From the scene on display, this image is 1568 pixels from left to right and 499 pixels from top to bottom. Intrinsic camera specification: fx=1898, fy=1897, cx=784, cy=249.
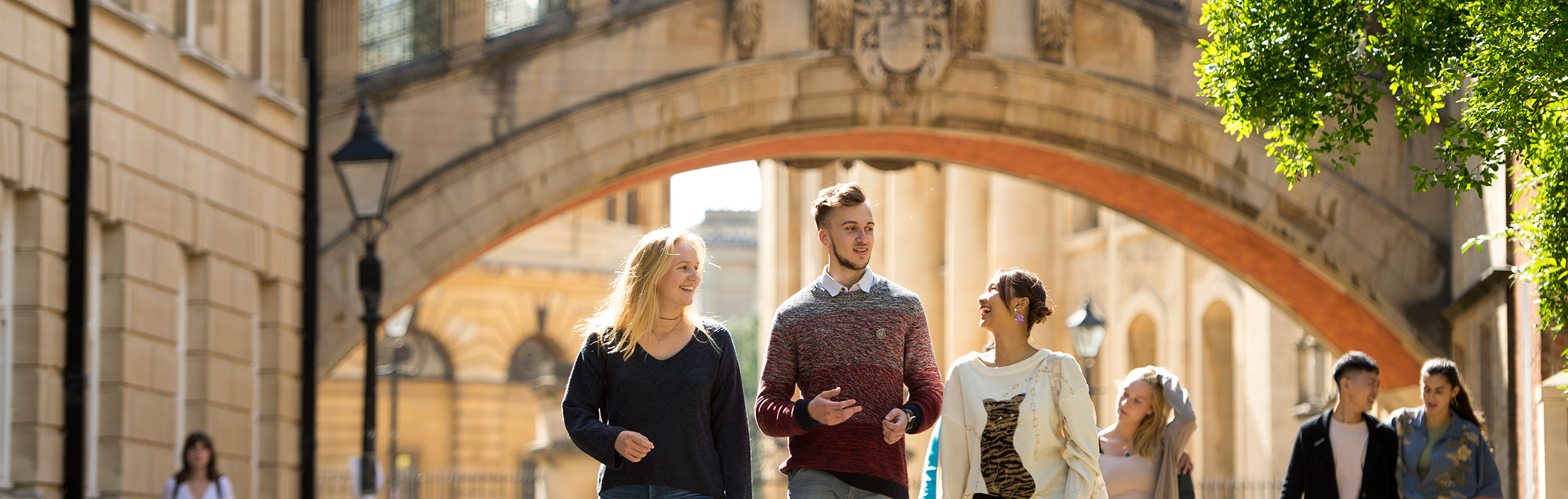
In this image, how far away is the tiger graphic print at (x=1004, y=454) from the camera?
6254 mm

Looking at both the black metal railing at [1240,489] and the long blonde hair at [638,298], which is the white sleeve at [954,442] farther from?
the black metal railing at [1240,489]

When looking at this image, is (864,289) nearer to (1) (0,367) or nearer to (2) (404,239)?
(1) (0,367)

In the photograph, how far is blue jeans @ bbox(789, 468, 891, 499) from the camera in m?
6.17

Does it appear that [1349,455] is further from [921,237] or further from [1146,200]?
[921,237]

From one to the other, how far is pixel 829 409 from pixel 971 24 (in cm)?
1226

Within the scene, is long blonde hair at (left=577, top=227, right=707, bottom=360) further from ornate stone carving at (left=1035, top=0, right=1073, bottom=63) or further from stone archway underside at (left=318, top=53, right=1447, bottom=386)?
ornate stone carving at (left=1035, top=0, right=1073, bottom=63)

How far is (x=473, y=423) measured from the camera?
2020 inches

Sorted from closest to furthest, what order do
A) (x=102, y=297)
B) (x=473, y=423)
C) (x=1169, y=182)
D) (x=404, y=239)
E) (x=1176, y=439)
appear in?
1. (x=1176, y=439)
2. (x=102, y=297)
3. (x=404, y=239)
4. (x=1169, y=182)
5. (x=473, y=423)

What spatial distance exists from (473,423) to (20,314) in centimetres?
4001

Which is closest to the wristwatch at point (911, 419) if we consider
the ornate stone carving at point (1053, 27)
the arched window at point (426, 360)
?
the ornate stone carving at point (1053, 27)

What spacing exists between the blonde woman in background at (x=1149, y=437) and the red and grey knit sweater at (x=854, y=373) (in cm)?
192

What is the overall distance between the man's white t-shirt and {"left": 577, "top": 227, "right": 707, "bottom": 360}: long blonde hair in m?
3.59

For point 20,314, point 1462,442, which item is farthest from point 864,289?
point 20,314

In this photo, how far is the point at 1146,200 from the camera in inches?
757
